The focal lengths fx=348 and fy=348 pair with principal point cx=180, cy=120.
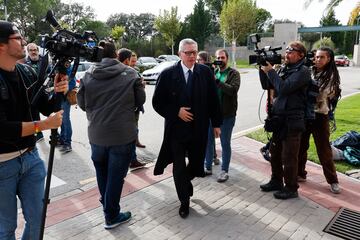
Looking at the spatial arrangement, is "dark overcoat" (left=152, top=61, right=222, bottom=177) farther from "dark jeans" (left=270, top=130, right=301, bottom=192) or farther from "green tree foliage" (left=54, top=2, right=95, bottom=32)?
"green tree foliage" (left=54, top=2, right=95, bottom=32)


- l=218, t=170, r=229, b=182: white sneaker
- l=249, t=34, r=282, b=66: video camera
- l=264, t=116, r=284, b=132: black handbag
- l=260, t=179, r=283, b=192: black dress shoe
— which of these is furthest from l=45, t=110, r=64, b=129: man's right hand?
l=260, t=179, r=283, b=192: black dress shoe

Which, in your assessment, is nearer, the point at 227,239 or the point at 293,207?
the point at 227,239

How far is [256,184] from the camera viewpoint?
500 cm

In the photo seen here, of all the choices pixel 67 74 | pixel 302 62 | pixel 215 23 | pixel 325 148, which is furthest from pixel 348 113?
pixel 215 23

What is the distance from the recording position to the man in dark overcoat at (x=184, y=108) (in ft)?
13.1

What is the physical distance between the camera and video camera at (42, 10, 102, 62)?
2348 millimetres

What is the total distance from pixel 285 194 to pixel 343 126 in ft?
15.5

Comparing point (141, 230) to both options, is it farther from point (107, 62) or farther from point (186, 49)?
point (186, 49)

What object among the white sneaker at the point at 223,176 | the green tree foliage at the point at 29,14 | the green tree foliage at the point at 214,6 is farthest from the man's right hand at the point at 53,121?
the green tree foliage at the point at 214,6

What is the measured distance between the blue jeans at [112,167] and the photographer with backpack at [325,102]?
259 centimetres

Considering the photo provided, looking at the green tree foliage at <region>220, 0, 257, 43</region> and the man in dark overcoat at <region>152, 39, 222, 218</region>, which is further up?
the green tree foliage at <region>220, 0, 257, 43</region>

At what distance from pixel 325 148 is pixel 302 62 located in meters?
1.31

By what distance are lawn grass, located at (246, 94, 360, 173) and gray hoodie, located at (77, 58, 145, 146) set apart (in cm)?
380

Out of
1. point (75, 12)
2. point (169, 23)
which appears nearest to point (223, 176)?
point (169, 23)
